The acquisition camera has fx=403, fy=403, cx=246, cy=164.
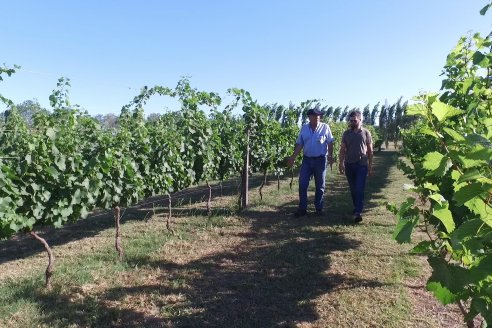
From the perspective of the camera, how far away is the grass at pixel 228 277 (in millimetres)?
3279

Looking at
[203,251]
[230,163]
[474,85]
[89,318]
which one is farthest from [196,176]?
[474,85]

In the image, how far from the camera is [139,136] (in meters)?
6.03

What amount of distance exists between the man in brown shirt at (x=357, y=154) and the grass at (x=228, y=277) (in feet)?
1.99

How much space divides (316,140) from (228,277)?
9.59 ft

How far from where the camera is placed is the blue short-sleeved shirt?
6.33 metres

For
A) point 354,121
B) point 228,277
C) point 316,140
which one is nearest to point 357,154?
point 354,121

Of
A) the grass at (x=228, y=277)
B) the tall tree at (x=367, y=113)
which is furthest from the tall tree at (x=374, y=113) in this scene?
the grass at (x=228, y=277)

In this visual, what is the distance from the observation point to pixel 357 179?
6.06 metres

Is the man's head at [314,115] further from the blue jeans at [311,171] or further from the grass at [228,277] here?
the grass at [228,277]

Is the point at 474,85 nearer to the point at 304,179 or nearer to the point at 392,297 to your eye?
the point at 392,297

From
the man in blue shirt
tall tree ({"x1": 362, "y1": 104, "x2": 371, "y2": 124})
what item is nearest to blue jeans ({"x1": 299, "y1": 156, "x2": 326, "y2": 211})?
the man in blue shirt

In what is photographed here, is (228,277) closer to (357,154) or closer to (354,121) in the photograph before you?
(357,154)

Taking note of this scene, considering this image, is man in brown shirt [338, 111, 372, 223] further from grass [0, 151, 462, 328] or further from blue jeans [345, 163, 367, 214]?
grass [0, 151, 462, 328]

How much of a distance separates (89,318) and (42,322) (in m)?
0.36
